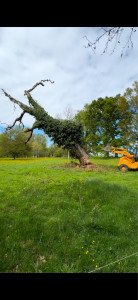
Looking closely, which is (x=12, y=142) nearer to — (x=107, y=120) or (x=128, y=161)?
(x=107, y=120)

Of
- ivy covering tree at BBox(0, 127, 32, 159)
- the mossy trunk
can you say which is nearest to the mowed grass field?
the mossy trunk

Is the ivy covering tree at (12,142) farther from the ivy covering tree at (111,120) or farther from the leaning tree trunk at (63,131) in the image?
the leaning tree trunk at (63,131)

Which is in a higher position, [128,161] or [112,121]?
[112,121]

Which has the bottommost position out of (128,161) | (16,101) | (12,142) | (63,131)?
(128,161)

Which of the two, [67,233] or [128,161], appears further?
[128,161]

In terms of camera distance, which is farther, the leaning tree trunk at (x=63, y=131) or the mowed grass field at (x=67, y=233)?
the leaning tree trunk at (x=63, y=131)

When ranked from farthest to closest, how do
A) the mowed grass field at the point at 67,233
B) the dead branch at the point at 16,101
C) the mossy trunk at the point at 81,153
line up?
the dead branch at the point at 16,101 → the mossy trunk at the point at 81,153 → the mowed grass field at the point at 67,233

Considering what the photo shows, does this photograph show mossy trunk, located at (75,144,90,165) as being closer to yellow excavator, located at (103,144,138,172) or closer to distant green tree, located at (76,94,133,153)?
yellow excavator, located at (103,144,138,172)

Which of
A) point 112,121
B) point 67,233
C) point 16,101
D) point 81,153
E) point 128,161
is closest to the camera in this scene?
point 67,233

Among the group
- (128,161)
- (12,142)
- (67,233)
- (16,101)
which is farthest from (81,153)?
(12,142)

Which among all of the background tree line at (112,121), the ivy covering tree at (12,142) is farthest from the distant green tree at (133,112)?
the ivy covering tree at (12,142)
